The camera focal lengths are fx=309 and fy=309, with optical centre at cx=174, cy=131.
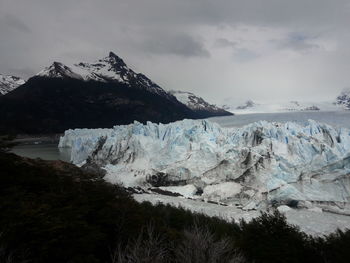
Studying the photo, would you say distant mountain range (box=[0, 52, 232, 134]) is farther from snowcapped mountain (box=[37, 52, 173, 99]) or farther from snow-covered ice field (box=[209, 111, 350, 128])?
snow-covered ice field (box=[209, 111, 350, 128])

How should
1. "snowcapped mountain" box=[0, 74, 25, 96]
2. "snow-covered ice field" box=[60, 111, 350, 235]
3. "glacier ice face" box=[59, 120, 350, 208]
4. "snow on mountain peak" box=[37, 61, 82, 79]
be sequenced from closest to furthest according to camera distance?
"snow-covered ice field" box=[60, 111, 350, 235] → "glacier ice face" box=[59, 120, 350, 208] → "snow on mountain peak" box=[37, 61, 82, 79] → "snowcapped mountain" box=[0, 74, 25, 96]

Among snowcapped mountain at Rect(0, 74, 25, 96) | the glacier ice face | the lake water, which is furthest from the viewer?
snowcapped mountain at Rect(0, 74, 25, 96)

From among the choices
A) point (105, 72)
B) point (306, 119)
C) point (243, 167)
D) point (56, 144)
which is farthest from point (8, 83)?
point (243, 167)

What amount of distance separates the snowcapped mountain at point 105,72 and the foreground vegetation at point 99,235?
103406mm

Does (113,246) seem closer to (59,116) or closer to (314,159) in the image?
(314,159)

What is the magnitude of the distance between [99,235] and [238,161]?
15.4 metres

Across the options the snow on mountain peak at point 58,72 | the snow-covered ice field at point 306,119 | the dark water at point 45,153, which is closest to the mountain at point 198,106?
the snow on mountain peak at point 58,72

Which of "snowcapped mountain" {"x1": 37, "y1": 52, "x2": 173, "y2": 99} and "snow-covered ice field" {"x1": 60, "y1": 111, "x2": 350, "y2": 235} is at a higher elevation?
"snowcapped mountain" {"x1": 37, "y1": 52, "x2": 173, "y2": 99}

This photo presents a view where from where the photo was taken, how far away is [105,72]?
124 metres

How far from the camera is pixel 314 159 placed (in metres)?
20.2

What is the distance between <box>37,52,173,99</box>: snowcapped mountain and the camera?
108106 millimetres

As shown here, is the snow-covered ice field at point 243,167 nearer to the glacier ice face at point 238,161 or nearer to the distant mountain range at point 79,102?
the glacier ice face at point 238,161

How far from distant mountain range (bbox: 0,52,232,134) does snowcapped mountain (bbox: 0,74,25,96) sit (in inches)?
1958

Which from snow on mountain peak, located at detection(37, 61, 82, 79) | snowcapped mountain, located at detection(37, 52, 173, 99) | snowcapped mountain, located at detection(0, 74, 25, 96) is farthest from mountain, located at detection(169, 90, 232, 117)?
snowcapped mountain, located at detection(0, 74, 25, 96)
